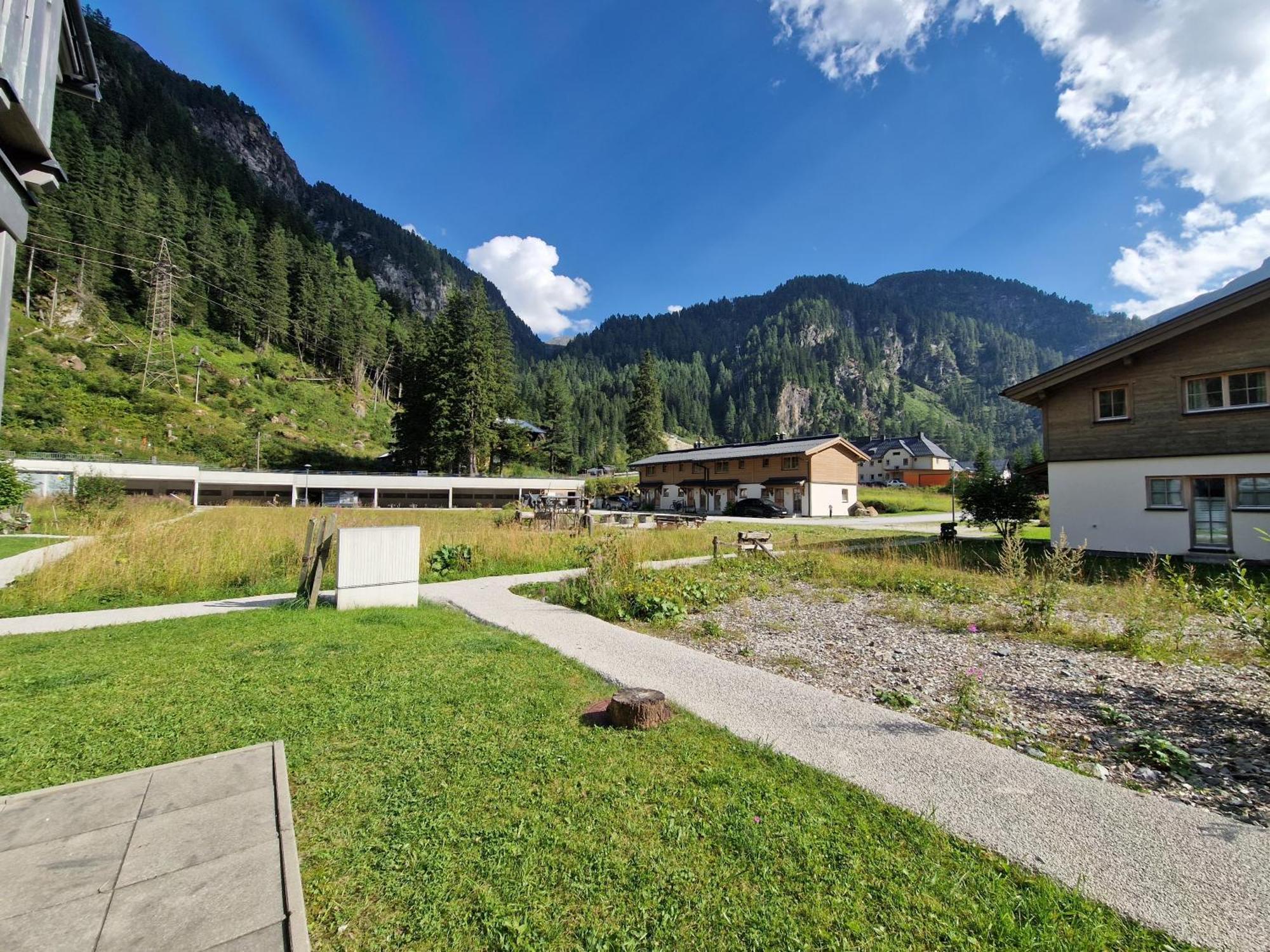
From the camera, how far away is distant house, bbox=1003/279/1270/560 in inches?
495

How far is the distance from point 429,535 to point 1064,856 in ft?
46.2

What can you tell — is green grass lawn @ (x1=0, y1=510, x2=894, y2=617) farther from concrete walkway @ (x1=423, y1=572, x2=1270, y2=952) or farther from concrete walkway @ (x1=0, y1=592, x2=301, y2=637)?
concrete walkway @ (x1=423, y1=572, x2=1270, y2=952)

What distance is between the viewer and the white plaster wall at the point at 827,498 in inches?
1523

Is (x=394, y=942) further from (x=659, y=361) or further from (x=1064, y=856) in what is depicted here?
(x=659, y=361)

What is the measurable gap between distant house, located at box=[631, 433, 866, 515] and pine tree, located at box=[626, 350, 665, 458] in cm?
1222

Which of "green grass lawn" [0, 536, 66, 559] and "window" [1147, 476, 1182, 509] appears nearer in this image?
"green grass lawn" [0, 536, 66, 559]

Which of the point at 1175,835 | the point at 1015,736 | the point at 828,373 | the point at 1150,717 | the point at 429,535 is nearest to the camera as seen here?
the point at 1175,835

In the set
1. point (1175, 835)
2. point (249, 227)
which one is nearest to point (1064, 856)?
point (1175, 835)

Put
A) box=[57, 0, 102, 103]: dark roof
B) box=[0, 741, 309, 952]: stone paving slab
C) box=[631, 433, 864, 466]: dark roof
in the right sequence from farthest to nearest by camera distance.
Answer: box=[631, 433, 864, 466]: dark roof
box=[57, 0, 102, 103]: dark roof
box=[0, 741, 309, 952]: stone paving slab

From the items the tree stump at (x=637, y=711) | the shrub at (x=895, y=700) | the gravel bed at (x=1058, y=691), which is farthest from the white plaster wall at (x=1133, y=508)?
the tree stump at (x=637, y=711)

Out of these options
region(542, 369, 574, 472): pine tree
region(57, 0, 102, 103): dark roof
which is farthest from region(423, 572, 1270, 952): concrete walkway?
region(542, 369, 574, 472): pine tree

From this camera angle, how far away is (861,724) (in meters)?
4.26

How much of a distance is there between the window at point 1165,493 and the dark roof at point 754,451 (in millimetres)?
24403

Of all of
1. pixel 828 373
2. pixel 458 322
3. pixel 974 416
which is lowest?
pixel 458 322
